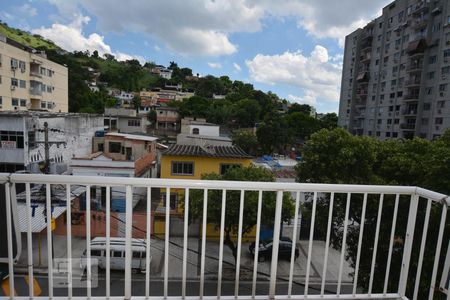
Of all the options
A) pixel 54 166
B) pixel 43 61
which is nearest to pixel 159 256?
pixel 54 166

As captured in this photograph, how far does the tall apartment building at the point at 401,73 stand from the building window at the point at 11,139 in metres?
26.3

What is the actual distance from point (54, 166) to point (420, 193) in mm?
15456

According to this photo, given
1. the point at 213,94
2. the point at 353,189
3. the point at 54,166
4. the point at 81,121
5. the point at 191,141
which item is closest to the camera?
the point at 353,189

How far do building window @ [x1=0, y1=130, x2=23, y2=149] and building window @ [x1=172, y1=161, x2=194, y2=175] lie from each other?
7346mm

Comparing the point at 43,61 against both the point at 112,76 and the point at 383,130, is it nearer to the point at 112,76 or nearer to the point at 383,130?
the point at 383,130

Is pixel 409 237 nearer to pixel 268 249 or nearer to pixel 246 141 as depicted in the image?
pixel 268 249

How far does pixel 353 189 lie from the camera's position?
1.65 metres

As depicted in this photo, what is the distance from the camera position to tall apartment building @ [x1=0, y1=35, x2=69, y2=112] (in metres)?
18.4

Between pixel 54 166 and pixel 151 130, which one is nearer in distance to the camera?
pixel 54 166

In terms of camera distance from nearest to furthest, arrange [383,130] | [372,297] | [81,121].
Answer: [372,297]
[81,121]
[383,130]

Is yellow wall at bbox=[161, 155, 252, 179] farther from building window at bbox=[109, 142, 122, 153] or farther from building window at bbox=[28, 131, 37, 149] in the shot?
building window at bbox=[109, 142, 122, 153]

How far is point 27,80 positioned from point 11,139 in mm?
11120

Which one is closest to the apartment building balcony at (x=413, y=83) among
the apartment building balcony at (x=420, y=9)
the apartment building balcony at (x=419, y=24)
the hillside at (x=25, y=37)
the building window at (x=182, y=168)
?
the apartment building balcony at (x=419, y=24)

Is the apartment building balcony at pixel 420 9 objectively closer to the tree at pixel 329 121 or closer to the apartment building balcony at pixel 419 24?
the apartment building balcony at pixel 419 24
